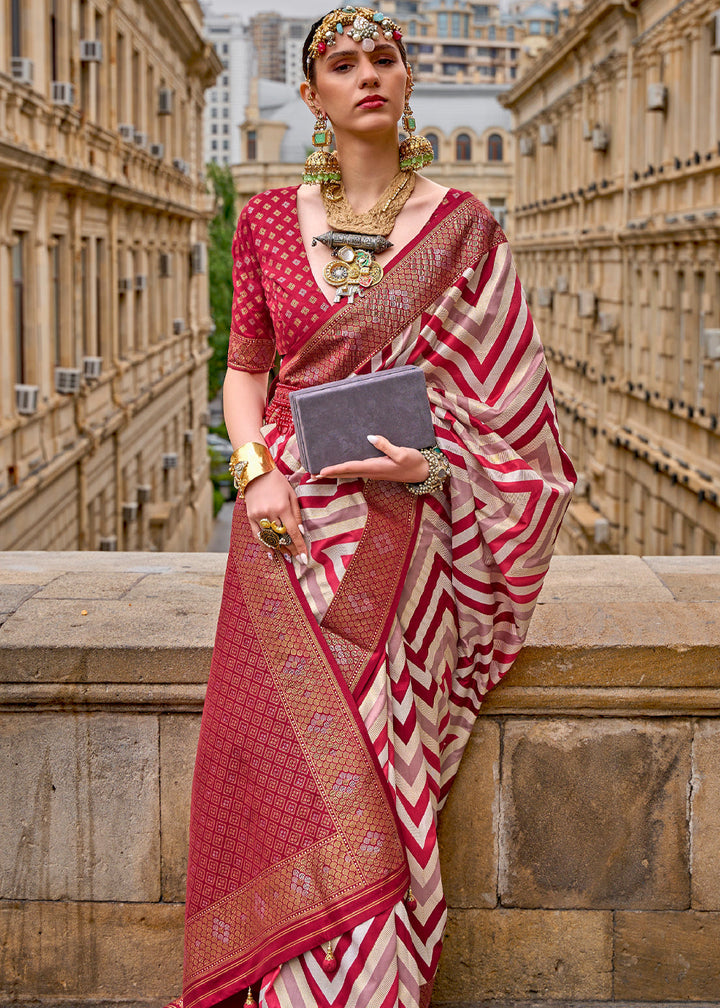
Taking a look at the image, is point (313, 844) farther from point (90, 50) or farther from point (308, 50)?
point (90, 50)

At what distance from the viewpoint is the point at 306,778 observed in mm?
2859

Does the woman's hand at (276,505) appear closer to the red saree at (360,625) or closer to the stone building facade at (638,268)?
the red saree at (360,625)

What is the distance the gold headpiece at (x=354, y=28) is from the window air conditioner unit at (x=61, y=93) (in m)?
15.1

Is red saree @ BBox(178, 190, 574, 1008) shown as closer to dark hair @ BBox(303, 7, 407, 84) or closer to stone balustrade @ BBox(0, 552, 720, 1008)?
dark hair @ BBox(303, 7, 407, 84)

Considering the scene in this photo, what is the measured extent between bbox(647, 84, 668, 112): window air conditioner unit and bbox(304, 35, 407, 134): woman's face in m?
20.9

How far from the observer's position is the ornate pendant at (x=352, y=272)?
291 cm

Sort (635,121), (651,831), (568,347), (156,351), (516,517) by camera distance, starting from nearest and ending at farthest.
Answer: (516,517), (651,831), (635,121), (156,351), (568,347)

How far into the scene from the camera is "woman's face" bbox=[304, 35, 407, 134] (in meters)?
2.90

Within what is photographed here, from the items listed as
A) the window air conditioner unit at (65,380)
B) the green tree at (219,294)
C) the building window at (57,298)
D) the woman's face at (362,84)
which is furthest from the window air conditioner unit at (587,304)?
the woman's face at (362,84)

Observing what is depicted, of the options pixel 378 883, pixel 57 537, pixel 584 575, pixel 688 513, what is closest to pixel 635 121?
pixel 688 513

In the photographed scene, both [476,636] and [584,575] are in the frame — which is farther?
[584,575]

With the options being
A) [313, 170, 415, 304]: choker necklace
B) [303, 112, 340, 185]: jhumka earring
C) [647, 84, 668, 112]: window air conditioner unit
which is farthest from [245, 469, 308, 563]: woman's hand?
[647, 84, 668, 112]: window air conditioner unit

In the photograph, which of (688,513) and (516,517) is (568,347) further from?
(516,517)

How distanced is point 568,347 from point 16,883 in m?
31.1
